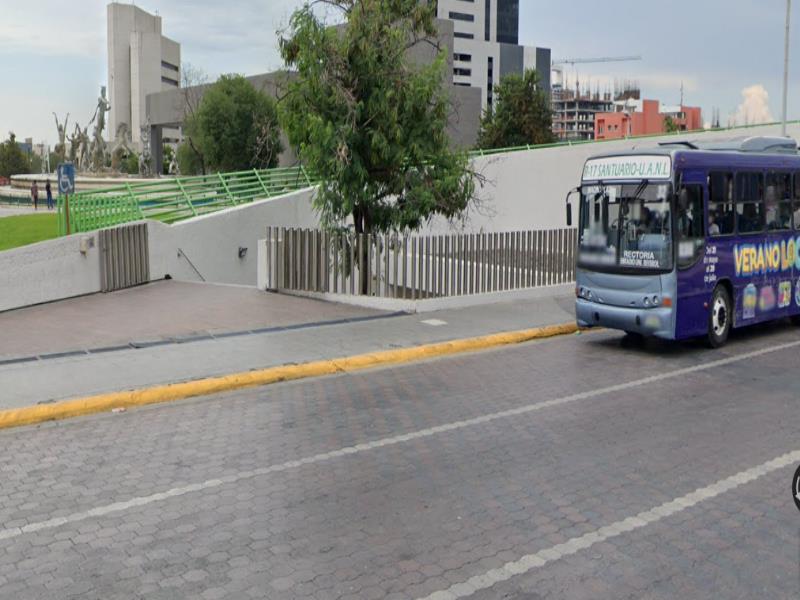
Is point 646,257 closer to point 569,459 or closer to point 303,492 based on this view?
point 569,459

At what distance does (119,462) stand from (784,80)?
97.5 feet

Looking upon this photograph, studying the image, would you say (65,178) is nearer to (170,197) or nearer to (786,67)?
(170,197)

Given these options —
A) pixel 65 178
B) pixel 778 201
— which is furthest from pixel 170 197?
pixel 778 201

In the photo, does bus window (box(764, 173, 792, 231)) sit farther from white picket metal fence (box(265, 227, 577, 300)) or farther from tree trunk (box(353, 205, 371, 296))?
tree trunk (box(353, 205, 371, 296))

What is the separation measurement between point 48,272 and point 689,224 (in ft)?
38.9

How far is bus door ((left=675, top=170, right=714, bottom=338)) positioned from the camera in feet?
42.5

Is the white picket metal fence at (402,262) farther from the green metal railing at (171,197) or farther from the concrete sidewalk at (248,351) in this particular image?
the green metal railing at (171,197)

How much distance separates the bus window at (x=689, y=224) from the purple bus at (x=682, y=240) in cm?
1

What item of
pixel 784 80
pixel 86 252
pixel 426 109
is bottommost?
pixel 86 252

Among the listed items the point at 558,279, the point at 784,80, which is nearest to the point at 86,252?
the point at 558,279

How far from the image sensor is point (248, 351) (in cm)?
1283

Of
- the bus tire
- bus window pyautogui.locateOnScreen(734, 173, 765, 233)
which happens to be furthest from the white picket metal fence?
the bus tire

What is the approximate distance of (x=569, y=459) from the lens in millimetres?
7891

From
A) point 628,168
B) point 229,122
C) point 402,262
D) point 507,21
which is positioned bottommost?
point 402,262
